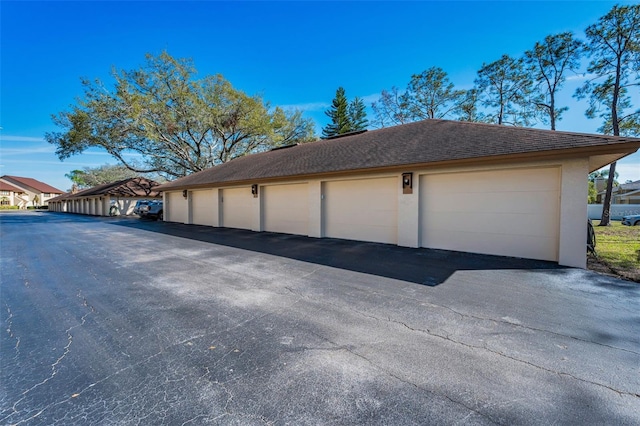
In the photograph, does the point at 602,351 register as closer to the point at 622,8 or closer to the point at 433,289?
the point at 433,289

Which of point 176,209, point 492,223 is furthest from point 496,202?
point 176,209

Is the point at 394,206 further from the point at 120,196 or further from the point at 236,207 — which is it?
the point at 120,196

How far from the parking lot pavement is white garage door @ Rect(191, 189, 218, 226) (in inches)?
389

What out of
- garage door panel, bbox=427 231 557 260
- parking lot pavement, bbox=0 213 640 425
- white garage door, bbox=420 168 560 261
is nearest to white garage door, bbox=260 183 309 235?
white garage door, bbox=420 168 560 261

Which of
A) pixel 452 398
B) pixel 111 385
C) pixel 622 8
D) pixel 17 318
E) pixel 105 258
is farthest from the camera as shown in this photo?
pixel 622 8

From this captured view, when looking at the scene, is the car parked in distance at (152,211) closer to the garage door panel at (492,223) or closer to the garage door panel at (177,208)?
the garage door panel at (177,208)

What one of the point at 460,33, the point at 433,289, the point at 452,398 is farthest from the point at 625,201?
the point at 452,398

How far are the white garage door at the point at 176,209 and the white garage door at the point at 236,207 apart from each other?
13.7 ft

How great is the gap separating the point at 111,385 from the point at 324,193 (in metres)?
8.41

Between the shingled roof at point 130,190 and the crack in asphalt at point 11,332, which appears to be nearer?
the crack in asphalt at point 11,332

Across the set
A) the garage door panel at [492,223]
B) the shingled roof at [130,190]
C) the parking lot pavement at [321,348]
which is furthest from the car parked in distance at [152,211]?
the garage door panel at [492,223]

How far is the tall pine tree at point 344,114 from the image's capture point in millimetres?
33938

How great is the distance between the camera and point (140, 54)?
20.2 m

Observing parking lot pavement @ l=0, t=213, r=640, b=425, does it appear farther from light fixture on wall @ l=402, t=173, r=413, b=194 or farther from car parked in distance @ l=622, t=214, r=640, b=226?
car parked in distance @ l=622, t=214, r=640, b=226
